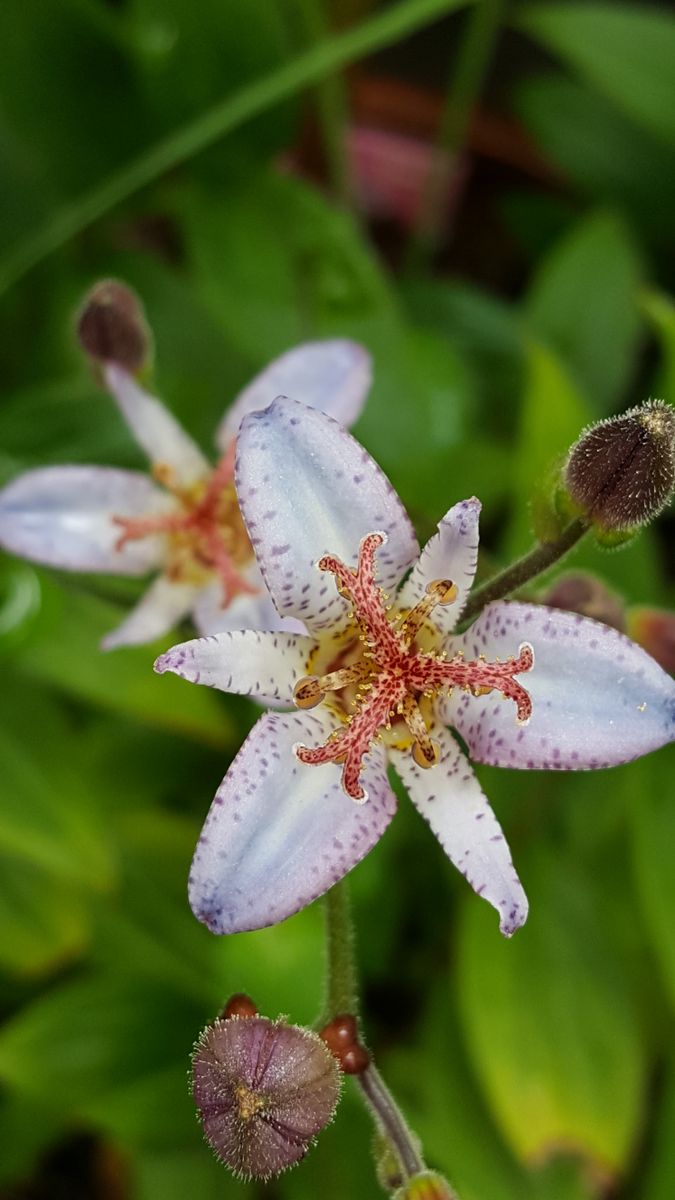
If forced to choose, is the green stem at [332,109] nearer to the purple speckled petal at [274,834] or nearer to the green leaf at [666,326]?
the green leaf at [666,326]

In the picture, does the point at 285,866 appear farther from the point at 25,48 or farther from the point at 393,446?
the point at 25,48

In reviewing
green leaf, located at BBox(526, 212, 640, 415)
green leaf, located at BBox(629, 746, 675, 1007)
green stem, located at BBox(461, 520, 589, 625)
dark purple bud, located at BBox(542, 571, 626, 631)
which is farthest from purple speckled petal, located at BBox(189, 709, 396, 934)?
green leaf, located at BBox(526, 212, 640, 415)

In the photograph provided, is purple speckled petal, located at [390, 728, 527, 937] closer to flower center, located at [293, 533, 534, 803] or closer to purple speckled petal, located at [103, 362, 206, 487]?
flower center, located at [293, 533, 534, 803]

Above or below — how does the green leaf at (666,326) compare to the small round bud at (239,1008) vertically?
above

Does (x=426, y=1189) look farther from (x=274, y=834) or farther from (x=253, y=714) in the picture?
(x=253, y=714)

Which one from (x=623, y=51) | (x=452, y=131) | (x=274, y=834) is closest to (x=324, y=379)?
(x=274, y=834)

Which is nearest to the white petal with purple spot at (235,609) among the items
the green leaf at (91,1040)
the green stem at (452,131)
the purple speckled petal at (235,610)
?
the purple speckled petal at (235,610)

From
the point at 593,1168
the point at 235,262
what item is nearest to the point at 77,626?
the point at 235,262
